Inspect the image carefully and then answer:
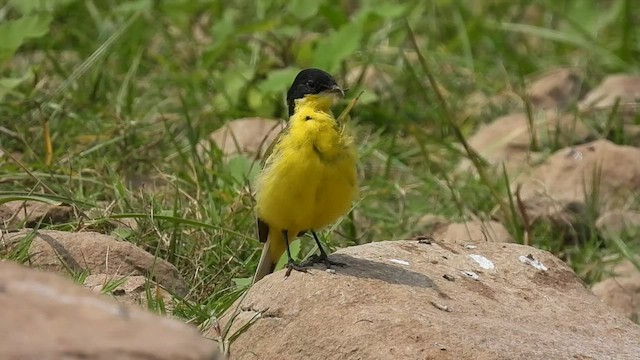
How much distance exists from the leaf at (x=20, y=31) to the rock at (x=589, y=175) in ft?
8.66

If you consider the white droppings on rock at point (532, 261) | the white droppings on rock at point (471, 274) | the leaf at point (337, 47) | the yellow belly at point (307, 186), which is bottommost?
the white droppings on rock at point (532, 261)

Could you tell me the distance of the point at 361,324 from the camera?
4.37m

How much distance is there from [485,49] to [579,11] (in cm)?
75

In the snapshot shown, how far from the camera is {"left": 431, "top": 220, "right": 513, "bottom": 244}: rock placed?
6570 millimetres

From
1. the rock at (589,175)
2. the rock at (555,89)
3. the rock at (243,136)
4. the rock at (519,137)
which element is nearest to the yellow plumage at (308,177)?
the rock at (243,136)

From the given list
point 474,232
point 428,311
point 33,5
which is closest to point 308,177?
point 428,311

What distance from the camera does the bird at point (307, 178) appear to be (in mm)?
4879

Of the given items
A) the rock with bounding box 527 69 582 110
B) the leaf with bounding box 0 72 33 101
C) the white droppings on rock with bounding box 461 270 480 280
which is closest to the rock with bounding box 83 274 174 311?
the white droppings on rock with bounding box 461 270 480 280

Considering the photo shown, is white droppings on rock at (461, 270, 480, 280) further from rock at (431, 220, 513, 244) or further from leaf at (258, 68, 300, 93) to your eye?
leaf at (258, 68, 300, 93)

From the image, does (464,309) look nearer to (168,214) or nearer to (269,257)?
(269,257)

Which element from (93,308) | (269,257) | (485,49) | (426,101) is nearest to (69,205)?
(269,257)

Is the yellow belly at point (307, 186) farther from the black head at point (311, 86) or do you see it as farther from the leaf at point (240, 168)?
the leaf at point (240, 168)

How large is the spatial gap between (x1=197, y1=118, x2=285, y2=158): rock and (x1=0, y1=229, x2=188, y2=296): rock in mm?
1815

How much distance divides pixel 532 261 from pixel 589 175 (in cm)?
244
